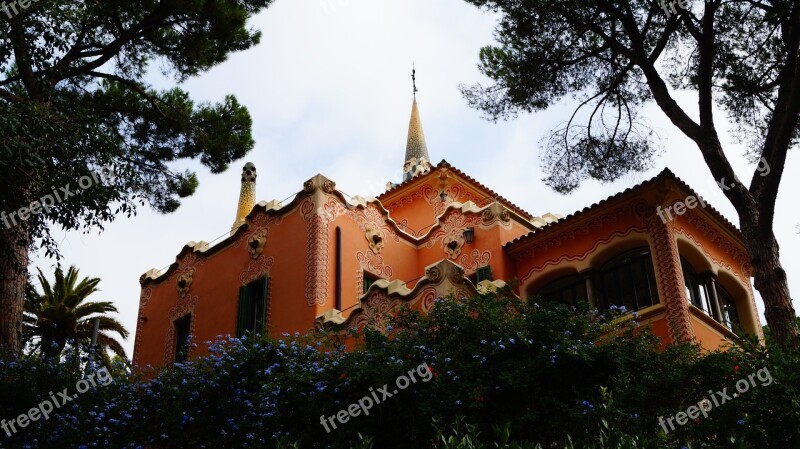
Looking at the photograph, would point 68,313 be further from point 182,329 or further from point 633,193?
Result: point 633,193

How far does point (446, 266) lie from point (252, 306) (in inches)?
181

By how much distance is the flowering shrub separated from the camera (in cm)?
926

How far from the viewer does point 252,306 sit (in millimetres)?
16219

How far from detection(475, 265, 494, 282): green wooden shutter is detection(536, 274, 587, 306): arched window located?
93 cm

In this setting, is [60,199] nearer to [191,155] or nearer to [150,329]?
[191,155]

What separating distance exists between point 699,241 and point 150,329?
440 inches

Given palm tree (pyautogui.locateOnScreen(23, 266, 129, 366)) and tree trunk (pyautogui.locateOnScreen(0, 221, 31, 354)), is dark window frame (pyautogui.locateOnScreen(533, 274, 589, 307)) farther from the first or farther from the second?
palm tree (pyautogui.locateOnScreen(23, 266, 129, 366))

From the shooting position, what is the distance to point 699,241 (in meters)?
15.0

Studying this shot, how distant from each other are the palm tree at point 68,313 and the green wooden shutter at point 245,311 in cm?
940

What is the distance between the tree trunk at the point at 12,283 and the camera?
40.8 ft

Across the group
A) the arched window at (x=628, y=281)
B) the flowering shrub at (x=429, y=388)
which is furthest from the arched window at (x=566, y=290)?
the flowering shrub at (x=429, y=388)

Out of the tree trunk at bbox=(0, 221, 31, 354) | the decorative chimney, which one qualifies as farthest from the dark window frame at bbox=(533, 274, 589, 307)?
the decorative chimney

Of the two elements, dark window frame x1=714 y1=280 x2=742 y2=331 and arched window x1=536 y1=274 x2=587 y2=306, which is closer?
arched window x1=536 y1=274 x2=587 y2=306

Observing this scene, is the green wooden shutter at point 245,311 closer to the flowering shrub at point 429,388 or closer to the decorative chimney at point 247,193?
the flowering shrub at point 429,388
